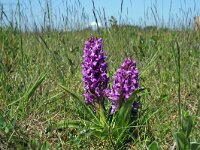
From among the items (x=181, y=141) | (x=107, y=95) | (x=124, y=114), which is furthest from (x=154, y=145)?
(x=107, y=95)

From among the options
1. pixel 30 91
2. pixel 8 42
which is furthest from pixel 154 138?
pixel 8 42

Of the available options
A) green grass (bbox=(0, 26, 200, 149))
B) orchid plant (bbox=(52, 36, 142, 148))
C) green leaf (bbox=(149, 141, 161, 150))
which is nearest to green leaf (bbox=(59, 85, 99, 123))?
orchid plant (bbox=(52, 36, 142, 148))

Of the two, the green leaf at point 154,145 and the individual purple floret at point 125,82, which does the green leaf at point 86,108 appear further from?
the green leaf at point 154,145

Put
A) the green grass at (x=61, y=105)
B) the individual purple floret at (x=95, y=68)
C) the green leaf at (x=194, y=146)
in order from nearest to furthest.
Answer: the green leaf at (x=194, y=146), the green grass at (x=61, y=105), the individual purple floret at (x=95, y=68)

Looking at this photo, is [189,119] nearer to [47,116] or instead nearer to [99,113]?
[99,113]

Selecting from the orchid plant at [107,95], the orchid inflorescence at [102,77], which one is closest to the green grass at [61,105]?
the orchid plant at [107,95]
